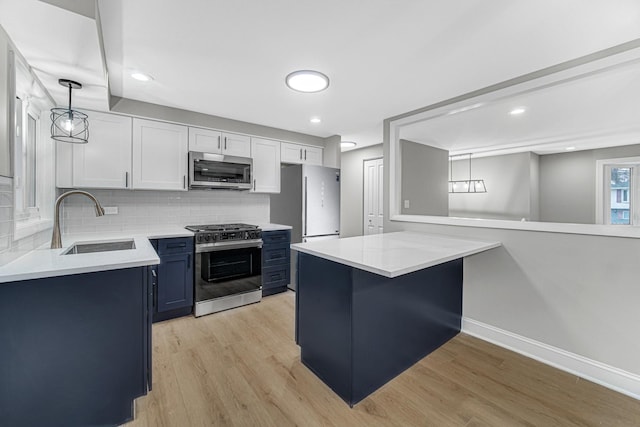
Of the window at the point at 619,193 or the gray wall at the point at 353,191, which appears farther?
the gray wall at the point at 353,191

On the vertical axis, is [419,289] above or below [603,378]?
above

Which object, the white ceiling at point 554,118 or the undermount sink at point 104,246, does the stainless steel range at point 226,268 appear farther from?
the white ceiling at point 554,118

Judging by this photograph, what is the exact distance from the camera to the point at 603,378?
1847mm

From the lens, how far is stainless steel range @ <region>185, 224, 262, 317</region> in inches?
112

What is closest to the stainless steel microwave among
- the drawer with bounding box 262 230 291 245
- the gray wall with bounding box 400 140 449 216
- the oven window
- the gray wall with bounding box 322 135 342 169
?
the oven window

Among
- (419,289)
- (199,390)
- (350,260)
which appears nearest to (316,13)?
(350,260)

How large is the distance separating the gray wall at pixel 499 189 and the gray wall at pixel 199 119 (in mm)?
2969

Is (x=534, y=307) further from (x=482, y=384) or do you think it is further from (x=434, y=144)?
(x=434, y=144)

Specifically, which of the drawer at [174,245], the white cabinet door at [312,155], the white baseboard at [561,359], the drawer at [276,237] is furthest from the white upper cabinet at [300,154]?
the white baseboard at [561,359]

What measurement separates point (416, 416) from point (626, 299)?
1.65m

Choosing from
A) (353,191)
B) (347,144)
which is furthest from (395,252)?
(353,191)

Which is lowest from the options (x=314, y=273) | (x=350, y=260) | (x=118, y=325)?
(x=118, y=325)

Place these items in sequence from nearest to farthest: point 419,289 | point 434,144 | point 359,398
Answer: point 359,398 < point 419,289 < point 434,144

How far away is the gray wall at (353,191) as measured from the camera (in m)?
5.43
